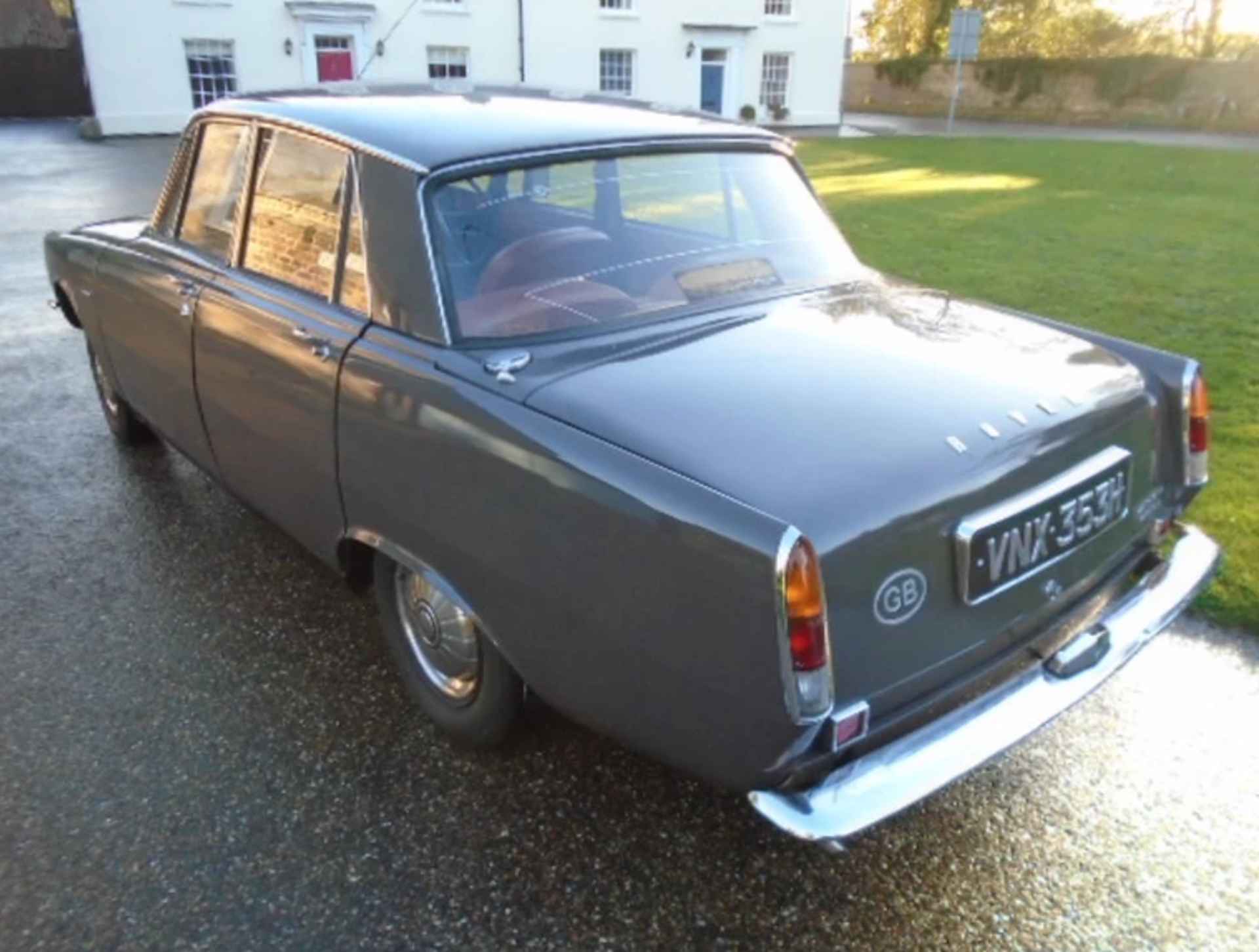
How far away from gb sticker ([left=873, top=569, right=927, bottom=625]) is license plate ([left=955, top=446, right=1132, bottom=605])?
0.39ft

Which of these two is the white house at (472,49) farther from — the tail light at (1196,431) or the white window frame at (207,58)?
the tail light at (1196,431)

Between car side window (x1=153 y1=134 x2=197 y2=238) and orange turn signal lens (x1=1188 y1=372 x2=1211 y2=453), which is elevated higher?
car side window (x1=153 y1=134 x2=197 y2=238)

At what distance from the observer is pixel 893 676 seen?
2.13 metres

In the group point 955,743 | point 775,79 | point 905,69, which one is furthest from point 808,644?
point 905,69

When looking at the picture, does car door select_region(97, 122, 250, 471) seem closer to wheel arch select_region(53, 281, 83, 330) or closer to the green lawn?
wheel arch select_region(53, 281, 83, 330)

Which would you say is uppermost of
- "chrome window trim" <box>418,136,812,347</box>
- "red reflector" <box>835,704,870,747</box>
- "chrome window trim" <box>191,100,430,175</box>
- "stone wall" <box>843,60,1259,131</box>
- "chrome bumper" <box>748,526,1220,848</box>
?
"chrome window trim" <box>191,100,430,175</box>

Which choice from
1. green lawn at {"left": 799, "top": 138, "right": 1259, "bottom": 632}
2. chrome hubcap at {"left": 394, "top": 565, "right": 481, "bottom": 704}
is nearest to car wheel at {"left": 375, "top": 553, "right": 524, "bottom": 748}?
chrome hubcap at {"left": 394, "top": 565, "right": 481, "bottom": 704}

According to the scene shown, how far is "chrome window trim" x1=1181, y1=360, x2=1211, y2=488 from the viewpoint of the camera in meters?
2.80

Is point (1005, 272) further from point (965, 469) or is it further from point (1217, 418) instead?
point (965, 469)

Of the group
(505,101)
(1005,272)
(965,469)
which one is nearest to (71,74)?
(1005,272)

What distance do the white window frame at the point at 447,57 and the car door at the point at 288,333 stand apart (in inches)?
979

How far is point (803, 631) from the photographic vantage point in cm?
192

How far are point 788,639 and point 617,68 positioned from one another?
2978cm

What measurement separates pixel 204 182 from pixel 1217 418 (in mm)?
5029
